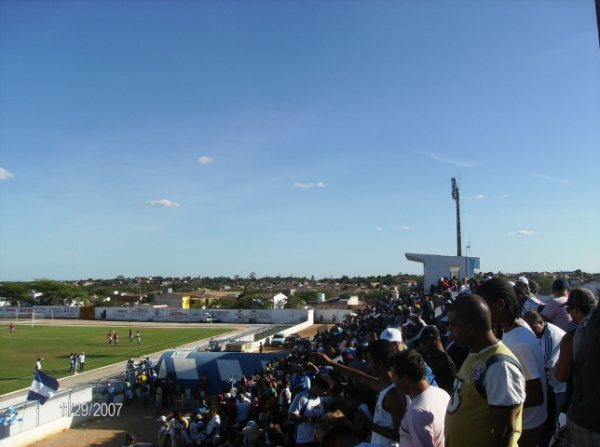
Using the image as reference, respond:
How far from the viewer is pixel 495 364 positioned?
2672 millimetres

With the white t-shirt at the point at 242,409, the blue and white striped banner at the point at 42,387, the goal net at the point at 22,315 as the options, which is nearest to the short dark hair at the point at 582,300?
the white t-shirt at the point at 242,409

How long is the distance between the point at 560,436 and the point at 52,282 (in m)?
109

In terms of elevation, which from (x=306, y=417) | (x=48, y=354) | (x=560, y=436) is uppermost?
(x=560, y=436)

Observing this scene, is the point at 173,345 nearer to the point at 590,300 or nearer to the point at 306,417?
the point at 306,417

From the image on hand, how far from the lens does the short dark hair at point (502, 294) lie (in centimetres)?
357

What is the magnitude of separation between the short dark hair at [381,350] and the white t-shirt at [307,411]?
1839mm

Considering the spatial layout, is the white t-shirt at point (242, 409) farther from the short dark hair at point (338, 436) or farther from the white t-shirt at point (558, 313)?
the short dark hair at point (338, 436)

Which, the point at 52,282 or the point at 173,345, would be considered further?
the point at 52,282

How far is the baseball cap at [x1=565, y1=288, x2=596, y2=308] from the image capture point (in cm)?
370

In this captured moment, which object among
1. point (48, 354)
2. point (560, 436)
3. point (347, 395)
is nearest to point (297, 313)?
point (48, 354)
